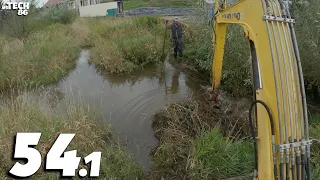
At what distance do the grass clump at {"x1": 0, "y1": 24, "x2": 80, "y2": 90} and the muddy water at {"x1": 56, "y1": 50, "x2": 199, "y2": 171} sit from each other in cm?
50

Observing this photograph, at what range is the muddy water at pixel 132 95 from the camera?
4551mm

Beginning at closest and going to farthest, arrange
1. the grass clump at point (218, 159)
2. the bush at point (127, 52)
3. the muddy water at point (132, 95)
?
the grass clump at point (218, 159)
the muddy water at point (132, 95)
the bush at point (127, 52)

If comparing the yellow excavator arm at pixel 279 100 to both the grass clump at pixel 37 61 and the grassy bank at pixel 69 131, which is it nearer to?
the grassy bank at pixel 69 131

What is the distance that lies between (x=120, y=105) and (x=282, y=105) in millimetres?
4145

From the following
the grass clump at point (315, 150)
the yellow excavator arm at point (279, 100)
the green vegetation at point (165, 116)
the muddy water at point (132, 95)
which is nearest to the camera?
the yellow excavator arm at point (279, 100)

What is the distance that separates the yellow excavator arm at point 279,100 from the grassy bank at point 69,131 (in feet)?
6.10

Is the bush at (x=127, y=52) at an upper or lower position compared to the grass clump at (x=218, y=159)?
upper

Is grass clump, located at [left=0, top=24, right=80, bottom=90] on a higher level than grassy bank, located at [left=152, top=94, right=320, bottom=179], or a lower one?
higher

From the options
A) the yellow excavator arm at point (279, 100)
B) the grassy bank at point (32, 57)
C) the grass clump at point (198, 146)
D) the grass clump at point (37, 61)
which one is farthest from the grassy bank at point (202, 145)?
the grass clump at point (37, 61)

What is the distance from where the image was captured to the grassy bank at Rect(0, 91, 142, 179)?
3354 millimetres

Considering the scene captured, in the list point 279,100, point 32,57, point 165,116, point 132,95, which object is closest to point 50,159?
point 165,116

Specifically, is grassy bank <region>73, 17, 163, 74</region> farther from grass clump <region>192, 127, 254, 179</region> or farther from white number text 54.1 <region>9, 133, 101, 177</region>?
grass clump <region>192, 127, 254, 179</region>

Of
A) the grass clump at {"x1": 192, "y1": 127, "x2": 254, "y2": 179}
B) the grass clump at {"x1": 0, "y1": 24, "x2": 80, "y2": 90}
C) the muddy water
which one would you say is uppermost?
the grass clump at {"x1": 0, "y1": 24, "x2": 80, "y2": 90}

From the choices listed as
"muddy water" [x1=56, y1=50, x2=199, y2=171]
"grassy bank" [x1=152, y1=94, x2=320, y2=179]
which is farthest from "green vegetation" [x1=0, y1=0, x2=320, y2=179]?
"muddy water" [x1=56, y1=50, x2=199, y2=171]
